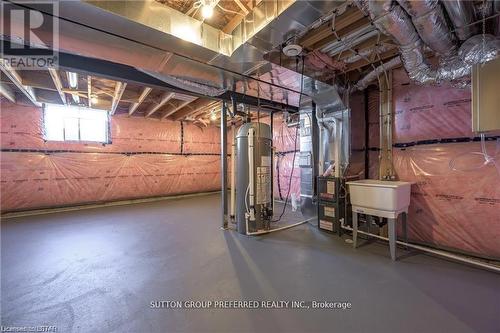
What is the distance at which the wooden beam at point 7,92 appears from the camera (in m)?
3.82

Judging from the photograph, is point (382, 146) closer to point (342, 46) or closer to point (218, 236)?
point (342, 46)

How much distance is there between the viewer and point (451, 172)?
8.38 ft

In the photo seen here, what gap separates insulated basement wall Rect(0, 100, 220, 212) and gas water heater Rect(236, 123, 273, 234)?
404 cm

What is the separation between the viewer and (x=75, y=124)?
5262mm

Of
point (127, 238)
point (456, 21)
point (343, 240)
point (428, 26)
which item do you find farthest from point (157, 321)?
point (456, 21)

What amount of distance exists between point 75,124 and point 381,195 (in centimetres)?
658

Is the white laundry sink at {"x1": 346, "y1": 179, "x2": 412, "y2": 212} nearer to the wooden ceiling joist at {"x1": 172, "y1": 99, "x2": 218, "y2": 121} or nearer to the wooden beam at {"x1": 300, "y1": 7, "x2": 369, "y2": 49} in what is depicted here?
the wooden beam at {"x1": 300, "y1": 7, "x2": 369, "y2": 49}

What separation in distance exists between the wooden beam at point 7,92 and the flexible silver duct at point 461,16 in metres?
6.11

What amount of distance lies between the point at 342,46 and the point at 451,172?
198 centimetres

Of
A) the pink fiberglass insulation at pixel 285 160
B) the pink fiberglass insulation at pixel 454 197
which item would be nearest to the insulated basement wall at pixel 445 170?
the pink fiberglass insulation at pixel 454 197

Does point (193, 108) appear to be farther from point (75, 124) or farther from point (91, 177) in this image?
point (91, 177)

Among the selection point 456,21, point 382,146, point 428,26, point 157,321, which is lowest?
point 157,321

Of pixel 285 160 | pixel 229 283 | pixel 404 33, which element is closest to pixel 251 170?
pixel 229 283

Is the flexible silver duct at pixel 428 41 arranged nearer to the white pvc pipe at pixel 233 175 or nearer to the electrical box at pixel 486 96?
the electrical box at pixel 486 96
